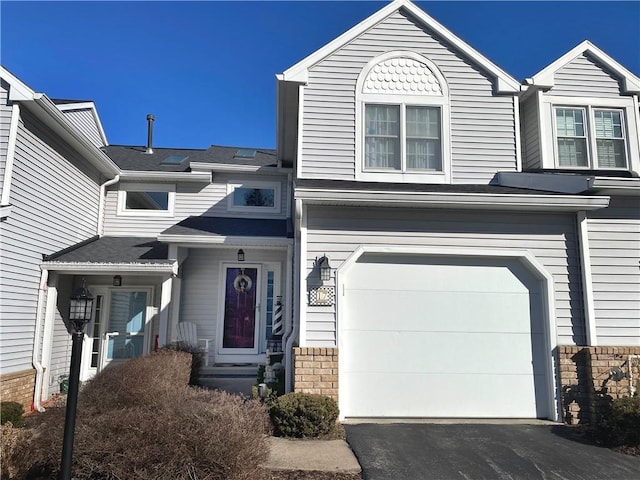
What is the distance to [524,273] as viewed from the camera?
6.89m

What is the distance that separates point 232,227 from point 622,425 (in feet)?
27.4

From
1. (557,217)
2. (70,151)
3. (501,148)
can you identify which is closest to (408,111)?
(501,148)

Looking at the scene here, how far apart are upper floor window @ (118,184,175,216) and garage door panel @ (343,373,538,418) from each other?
7.70 metres

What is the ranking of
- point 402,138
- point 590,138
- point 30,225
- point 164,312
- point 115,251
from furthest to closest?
point 115,251 → point 164,312 → point 590,138 → point 30,225 → point 402,138

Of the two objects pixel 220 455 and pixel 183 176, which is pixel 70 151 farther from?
pixel 220 455

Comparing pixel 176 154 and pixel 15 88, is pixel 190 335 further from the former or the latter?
pixel 176 154

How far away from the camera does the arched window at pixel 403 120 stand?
783cm

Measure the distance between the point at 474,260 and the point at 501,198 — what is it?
1.05 m

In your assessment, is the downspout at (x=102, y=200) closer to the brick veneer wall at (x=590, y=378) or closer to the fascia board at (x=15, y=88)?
the fascia board at (x=15, y=88)

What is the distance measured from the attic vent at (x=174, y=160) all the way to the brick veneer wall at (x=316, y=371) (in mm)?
8426

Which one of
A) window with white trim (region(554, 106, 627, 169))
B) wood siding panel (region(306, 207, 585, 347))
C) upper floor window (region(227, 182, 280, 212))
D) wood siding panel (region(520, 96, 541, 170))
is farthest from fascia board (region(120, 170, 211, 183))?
window with white trim (region(554, 106, 627, 169))

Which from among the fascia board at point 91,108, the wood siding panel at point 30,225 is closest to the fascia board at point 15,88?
the wood siding panel at point 30,225

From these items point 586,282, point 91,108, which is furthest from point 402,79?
point 91,108

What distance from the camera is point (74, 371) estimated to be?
151 inches
